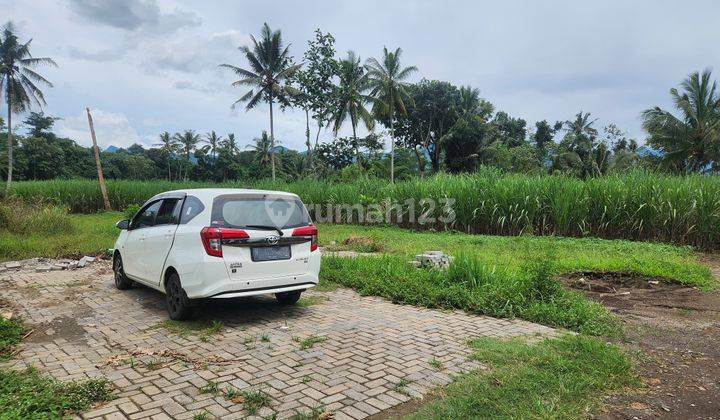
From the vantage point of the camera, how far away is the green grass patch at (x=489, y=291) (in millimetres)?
5453

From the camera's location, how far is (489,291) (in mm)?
6371

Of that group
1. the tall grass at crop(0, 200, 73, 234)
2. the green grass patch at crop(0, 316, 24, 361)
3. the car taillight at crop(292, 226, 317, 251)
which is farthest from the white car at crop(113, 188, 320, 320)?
the tall grass at crop(0, 200, 73, 234)

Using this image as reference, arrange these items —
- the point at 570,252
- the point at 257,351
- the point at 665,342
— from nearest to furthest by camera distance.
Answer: the point at 257,351, the point at 665,342, the point at 570,252

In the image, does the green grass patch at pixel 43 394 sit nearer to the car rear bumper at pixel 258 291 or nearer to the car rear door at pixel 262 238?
the car rear bumper at pixel 258 291

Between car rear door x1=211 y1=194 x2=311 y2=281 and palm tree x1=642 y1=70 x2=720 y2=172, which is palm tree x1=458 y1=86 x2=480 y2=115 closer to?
palm tree x1=642 y1=70 x2=720 y2=172

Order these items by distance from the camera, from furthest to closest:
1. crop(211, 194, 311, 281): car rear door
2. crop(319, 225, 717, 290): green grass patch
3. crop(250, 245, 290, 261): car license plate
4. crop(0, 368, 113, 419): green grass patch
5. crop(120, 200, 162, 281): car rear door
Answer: crop(319, 225, 717, 290): green grass patch → crop(120, 200, 162, 281): car rear door → crop(250, 245, 290, 261): car license plate → crop(211, 194, 311, 281): car rear door → crop(0, 368, 113, 419): green grass patch

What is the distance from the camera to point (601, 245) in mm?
11500

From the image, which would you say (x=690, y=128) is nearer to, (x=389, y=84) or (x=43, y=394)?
(x=389, y=84)

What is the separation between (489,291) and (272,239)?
120 inches

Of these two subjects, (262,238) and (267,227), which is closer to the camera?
(262,238)

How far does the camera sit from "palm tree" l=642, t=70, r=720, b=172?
1032 inches

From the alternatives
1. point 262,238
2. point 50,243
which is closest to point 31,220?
point 50,243

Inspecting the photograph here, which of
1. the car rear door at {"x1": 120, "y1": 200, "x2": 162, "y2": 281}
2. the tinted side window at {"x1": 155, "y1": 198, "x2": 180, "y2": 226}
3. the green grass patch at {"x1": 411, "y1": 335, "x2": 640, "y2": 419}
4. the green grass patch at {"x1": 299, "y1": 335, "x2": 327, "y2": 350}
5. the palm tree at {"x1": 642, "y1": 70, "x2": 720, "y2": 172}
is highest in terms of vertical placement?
the palm tree at {"x1": 642, "y1": 70, "x2": 720, "y2": 172}

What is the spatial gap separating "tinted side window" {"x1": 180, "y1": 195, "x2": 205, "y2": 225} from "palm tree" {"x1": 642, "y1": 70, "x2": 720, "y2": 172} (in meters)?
29.4
